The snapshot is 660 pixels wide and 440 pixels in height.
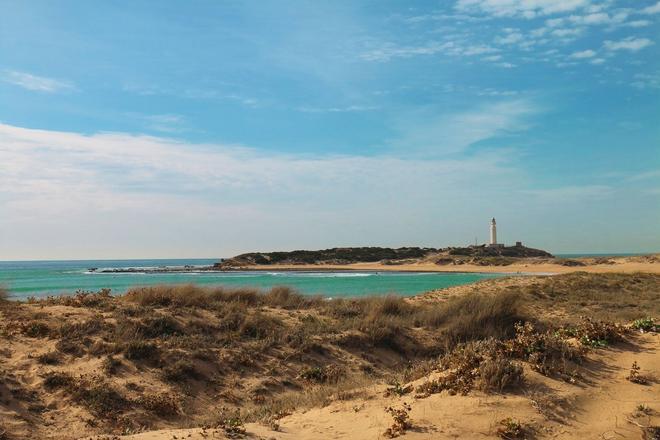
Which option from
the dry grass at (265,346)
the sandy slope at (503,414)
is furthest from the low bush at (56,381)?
the sandy slope at (503,414)

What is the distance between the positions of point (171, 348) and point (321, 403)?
6.04 metres

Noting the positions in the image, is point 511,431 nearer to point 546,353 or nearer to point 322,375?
point 546,353

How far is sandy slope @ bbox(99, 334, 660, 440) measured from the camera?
260 inches

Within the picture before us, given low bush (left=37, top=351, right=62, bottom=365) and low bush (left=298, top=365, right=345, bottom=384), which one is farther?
low bush (left=298, top=365, right=345, bottom=384)

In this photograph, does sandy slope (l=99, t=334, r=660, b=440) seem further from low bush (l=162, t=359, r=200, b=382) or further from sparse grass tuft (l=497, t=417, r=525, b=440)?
low bush (l=162, t=359, r=200, b=382)

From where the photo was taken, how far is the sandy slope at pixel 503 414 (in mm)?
6594

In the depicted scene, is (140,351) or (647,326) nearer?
(647,326)

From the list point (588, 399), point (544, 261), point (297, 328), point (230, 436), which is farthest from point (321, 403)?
point (544, 261)

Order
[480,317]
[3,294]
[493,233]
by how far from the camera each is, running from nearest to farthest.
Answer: [3,294] < [480,317] < [493,233]

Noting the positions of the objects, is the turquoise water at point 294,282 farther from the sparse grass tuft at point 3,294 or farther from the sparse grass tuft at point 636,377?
the sparse grass tuft at point 636,377

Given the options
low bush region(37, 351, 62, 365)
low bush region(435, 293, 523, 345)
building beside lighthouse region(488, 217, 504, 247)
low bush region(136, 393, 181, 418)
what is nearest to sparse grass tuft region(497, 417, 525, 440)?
low bush region(136, 393, 181, 418)

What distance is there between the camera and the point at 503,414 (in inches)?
269

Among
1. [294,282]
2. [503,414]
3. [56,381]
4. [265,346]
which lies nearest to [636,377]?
[503,414]

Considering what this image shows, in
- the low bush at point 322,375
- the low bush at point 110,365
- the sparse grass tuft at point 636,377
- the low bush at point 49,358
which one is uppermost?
the sparse grass tuft at point 636,377
